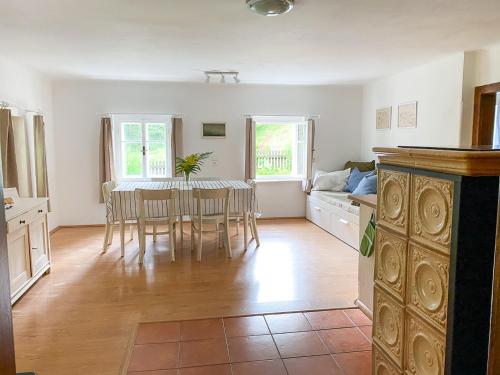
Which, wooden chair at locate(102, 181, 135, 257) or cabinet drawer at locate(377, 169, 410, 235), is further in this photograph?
wooden chair at locate(102, 181, 135, 257)

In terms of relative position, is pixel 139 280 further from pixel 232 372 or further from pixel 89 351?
pixel 232 372

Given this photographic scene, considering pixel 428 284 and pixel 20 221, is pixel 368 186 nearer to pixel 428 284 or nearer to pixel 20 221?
pixel 428 284

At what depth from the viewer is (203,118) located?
6234 mm

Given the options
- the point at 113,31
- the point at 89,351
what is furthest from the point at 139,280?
the point at 113,31

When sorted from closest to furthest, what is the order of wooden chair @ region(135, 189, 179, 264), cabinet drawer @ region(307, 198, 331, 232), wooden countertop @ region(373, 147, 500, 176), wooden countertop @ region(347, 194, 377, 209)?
wooden countertop @ region(373, 147, 500, 176) < wooden countertop @ region(347, 194, 377, 209) < wooden chair @ region(135, 189, 179, 264) < cabinet drawer @ region(307, 198, 331, 232)

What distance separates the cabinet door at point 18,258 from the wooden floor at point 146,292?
175 millimetres

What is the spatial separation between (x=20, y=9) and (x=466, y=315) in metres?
3.28

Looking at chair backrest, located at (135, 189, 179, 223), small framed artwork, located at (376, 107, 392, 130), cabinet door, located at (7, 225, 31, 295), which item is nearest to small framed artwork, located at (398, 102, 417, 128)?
small framed artwork, located at (376, 107, 392, 130)

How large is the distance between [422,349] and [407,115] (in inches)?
175

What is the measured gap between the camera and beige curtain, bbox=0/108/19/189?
394 centimetres

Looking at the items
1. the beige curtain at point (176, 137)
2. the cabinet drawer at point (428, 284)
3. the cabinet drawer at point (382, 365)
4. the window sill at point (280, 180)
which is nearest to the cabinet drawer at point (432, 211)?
the cabinet drawer at point (428, 284)

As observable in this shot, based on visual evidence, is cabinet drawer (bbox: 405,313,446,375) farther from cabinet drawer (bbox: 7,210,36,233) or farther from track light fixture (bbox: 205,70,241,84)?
track light fixture (bbox: 205,70,241,84)

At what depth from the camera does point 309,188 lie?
651 centimetres

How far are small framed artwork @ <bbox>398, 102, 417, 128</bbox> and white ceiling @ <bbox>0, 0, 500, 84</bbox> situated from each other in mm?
545
